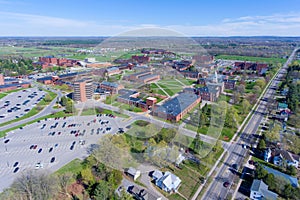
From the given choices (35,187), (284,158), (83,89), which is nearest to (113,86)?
(83,89)

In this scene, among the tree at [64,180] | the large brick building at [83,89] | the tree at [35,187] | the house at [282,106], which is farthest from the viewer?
the house at [282,106]

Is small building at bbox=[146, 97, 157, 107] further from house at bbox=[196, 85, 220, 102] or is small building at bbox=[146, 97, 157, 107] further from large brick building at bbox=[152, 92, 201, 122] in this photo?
house at bbox=[196, 85, 220, 102]

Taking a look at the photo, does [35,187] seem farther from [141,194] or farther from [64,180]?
[141,194]

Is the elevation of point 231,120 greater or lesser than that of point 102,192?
lesser

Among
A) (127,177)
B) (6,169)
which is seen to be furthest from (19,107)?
(127,177)

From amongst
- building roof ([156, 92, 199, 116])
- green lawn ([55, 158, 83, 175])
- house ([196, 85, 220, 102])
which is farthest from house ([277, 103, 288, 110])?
green lawn ([55, 158, 83, 175])

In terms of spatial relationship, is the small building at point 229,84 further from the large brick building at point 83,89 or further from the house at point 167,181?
the house at point 167,181

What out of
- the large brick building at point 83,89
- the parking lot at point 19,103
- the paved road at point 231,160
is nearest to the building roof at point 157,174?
the paved road at point 231,160
